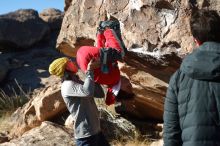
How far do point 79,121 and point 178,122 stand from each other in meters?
2.25

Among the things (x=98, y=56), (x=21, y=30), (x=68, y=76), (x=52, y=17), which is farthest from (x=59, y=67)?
(x=52, y=17)

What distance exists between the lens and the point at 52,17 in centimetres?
1861

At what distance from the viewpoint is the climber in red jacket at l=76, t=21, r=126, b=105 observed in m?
5.59

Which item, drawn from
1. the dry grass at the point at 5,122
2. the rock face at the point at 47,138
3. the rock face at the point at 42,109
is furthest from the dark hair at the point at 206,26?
the dry grass at the point at 5,122

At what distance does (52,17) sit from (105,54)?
43.7ft

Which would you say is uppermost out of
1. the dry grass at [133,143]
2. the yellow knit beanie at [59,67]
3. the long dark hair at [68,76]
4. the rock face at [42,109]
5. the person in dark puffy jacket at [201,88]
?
the person in dark puffy jacket at [201,88]

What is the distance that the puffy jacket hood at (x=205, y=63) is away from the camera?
3.43 meters

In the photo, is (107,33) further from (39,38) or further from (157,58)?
(39,38)

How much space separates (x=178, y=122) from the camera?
365 cm

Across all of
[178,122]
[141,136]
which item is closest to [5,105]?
[141,136]

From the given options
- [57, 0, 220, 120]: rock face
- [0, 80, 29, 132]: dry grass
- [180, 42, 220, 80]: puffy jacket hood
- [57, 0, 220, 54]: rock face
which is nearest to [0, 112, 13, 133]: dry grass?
[0, 80, 29, 132]: dry grass

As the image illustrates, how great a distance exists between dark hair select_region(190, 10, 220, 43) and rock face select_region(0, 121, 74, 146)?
459 cm

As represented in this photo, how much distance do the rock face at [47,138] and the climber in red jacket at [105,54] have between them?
228 centimetres

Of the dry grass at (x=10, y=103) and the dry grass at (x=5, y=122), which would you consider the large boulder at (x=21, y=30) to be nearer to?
the dry grass at (x=10, y=103)
